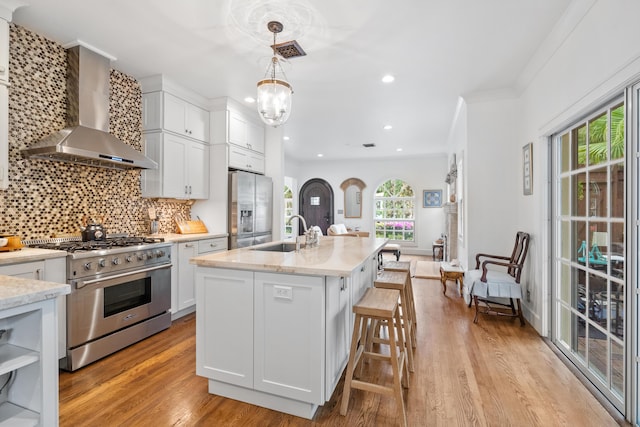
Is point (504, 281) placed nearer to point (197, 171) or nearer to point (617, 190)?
point (617, 190)

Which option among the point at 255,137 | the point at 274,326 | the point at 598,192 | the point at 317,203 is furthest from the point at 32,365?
the point at 317,203

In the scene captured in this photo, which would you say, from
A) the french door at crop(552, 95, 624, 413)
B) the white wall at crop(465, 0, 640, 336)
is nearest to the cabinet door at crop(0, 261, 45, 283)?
the french door at crop(552, 95, 624, 413)

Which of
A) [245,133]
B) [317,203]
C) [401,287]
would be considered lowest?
[401,287]

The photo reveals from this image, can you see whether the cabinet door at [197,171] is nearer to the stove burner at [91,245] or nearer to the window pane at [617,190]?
the stove burner at [91,245]

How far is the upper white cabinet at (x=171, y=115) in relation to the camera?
11.9 ft

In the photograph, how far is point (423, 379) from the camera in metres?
2.28

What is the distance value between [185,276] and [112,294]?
87 cm

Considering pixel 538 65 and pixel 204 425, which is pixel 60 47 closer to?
pixel 204 425

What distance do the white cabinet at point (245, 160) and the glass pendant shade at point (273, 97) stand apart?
2.22m

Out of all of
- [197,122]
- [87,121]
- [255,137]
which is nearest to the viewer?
[87,121]

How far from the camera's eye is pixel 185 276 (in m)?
3.50

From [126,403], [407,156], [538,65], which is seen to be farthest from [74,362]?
[407,156]

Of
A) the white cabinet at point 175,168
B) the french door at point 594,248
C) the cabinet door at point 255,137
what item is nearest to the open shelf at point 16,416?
the white cabinet at point 175,168

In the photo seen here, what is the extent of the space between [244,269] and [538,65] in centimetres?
329
